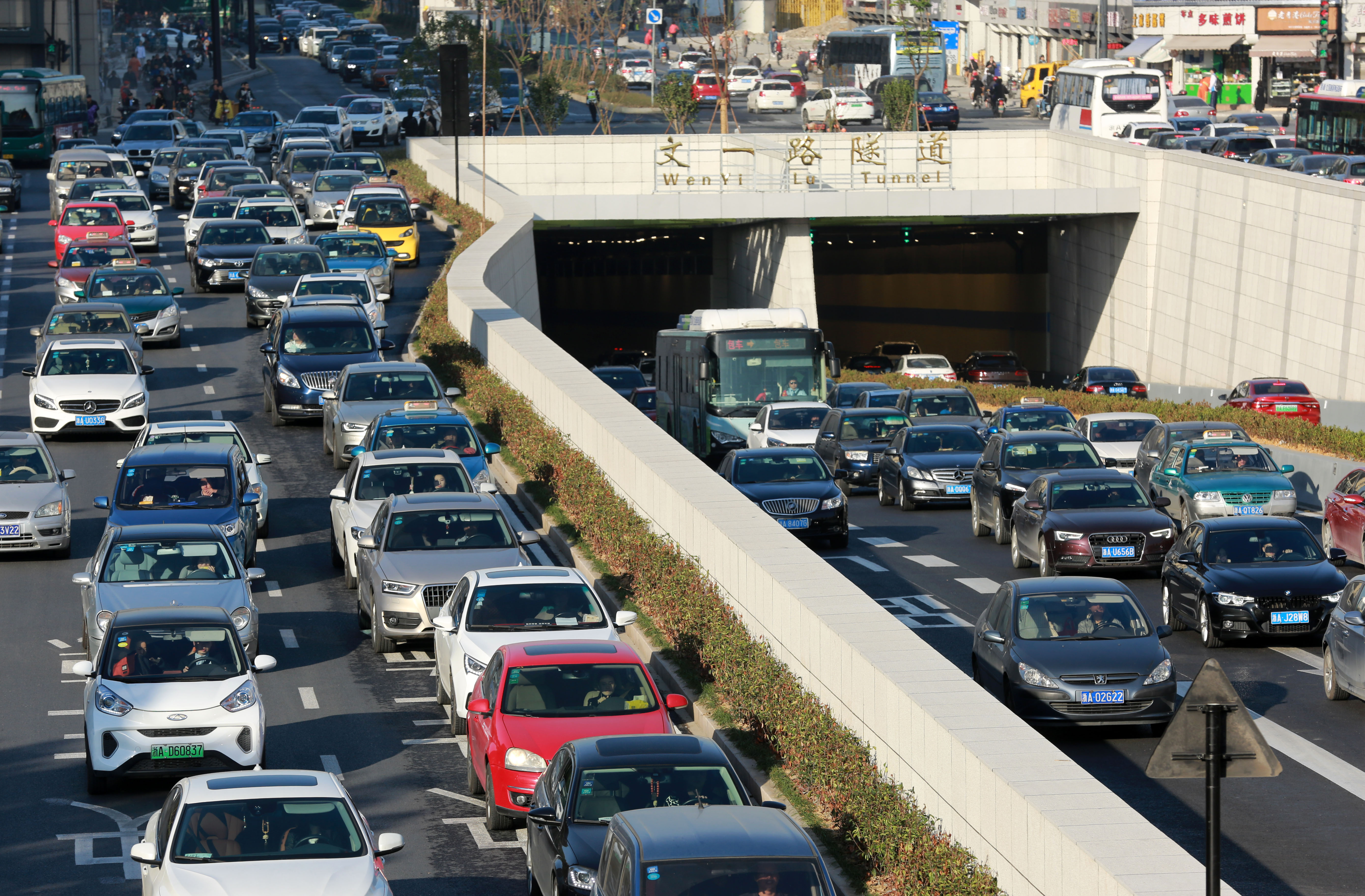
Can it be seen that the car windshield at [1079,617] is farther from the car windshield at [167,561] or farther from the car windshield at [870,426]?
the car windshield at [870,426]

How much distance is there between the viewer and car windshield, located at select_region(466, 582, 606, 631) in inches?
727

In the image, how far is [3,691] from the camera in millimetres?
20328

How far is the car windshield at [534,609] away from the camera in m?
18.5

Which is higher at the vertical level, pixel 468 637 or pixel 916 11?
pixel 916 11

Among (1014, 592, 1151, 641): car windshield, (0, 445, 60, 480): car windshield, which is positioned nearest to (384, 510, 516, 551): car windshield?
(1014, 592, 1151, 641): car windshield

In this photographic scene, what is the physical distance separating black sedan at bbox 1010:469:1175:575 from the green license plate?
42.5ft

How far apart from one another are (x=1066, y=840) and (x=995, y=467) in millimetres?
19789

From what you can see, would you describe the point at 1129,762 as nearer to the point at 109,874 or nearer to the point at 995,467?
the point at 109,874

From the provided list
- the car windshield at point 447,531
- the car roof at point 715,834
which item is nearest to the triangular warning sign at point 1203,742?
the car roof at point 715,834

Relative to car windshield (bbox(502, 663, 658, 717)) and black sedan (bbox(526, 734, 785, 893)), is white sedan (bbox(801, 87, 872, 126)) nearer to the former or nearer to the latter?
car windshield (bbox(502, 663, 658, 717))

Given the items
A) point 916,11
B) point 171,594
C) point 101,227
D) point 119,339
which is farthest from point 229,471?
point 916,11

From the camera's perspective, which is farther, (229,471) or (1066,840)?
(229,471)

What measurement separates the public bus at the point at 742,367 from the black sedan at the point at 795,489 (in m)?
7.24

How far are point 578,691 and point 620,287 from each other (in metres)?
60.2
